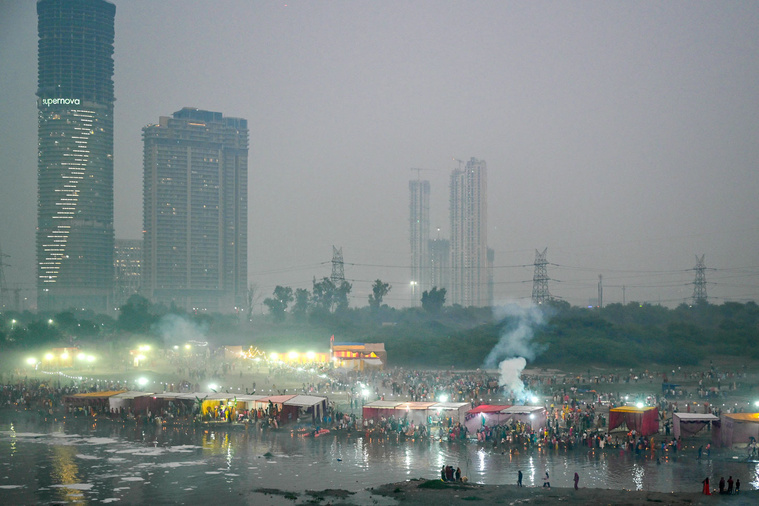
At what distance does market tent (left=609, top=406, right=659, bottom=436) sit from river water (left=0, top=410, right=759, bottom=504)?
1960 millimetres

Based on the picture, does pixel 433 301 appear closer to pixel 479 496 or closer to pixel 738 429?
pixel 738 429

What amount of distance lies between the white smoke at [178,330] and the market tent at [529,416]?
5981cm

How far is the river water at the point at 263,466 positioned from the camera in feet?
83.8

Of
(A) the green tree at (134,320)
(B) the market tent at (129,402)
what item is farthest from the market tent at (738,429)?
(A) the green tree at (134,320)

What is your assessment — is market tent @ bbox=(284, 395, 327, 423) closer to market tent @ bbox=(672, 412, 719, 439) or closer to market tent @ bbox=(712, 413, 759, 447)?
market tent @ bbox=(672, 412, 719, 439)

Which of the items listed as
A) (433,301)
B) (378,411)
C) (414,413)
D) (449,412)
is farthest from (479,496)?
(433,301)

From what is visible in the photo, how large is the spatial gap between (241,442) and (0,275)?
120m

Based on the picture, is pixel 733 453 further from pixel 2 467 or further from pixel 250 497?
pixel 2 467

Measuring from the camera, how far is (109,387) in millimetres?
52156

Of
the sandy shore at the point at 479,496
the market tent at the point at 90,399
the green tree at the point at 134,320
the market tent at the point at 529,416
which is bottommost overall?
the sandy shore at the point at 479,496

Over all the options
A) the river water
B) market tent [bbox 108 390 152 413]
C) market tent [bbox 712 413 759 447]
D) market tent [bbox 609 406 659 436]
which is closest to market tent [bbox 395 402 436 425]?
the river water

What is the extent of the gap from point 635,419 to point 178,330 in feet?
257

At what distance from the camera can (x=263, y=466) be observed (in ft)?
96.7

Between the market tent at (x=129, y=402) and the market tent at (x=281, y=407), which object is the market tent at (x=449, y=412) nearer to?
the market tent at (x=281, y=407)
